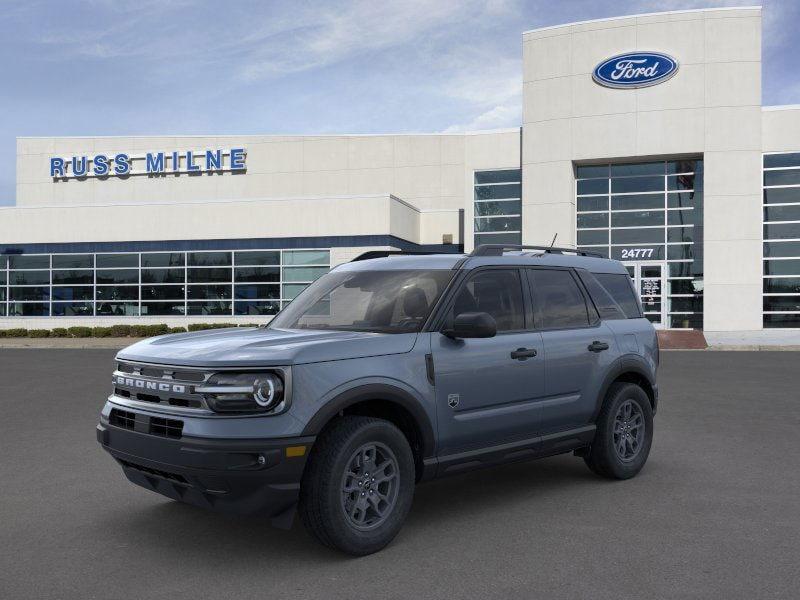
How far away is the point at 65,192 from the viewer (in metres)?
45.3

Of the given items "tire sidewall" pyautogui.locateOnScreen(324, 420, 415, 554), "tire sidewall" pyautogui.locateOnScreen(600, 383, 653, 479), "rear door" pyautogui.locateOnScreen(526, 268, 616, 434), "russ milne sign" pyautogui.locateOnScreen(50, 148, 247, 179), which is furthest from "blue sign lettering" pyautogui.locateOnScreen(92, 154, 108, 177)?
"tire sidewall" pyautogui.locateOnScreen(324, 420, 415, 554)

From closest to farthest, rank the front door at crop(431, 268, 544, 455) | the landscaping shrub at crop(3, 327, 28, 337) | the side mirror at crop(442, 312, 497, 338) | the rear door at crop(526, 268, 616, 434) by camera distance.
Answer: the side mirror at crop(442, 312, 497, 338), the front door at crop(431, 268, 544, 455), the rear door at crop(526, 268, 616, 434), the landscaping shrub at crop(3, 327, 28, 337)

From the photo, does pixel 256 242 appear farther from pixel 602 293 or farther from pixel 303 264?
pixel 602 293

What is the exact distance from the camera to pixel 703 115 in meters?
32.6

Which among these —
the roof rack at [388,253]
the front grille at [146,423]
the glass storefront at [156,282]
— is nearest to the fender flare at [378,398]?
the front grille at [146,423]

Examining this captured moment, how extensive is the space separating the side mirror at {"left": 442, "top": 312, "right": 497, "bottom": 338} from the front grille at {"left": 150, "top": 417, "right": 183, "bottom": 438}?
6.19 ft

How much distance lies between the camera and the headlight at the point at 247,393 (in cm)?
472

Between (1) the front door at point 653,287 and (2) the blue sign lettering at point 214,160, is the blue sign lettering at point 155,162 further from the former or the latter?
(1) the front door at point 653,287

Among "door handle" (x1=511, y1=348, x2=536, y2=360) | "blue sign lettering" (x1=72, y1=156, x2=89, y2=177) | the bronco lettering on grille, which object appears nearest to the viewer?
the bronco lettering on grille

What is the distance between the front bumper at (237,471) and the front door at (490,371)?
1209 mm

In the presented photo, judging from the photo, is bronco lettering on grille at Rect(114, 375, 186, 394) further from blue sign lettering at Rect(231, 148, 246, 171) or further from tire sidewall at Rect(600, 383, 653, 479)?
blue sign lettering at Rect(231, 148, 246, 171)

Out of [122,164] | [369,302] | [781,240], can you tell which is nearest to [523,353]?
[369,302]

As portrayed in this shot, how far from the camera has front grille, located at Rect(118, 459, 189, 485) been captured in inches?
191

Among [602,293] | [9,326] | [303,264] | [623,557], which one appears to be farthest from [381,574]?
[9,326]
